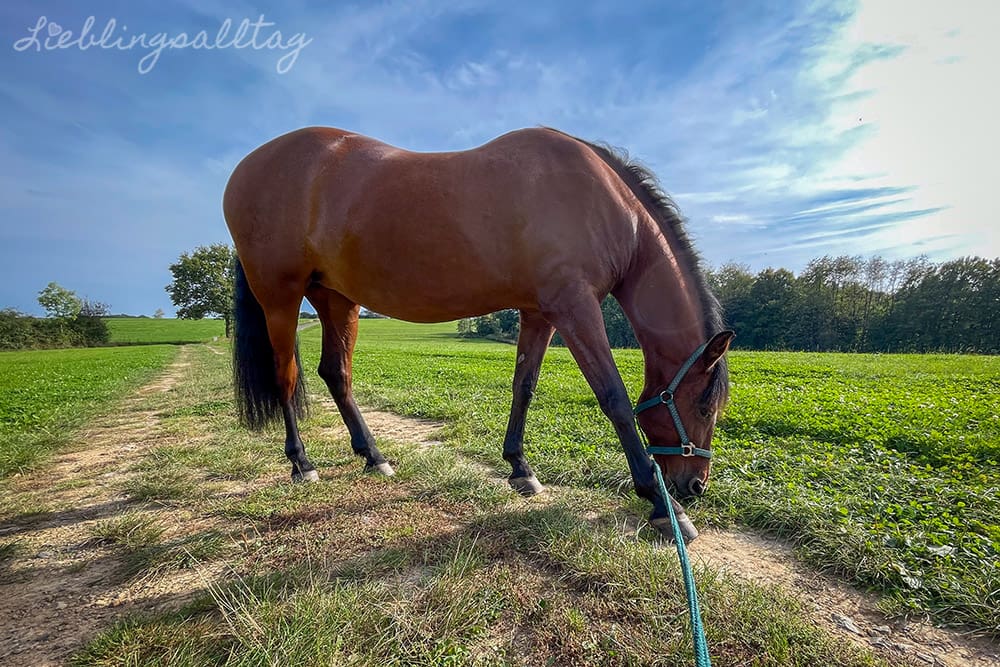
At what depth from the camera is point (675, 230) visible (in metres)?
2.84

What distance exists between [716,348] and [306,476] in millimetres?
3241

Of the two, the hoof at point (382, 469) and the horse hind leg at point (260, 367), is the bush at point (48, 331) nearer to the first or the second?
the horse hind leg at point (260, 367)

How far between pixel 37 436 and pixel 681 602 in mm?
7617

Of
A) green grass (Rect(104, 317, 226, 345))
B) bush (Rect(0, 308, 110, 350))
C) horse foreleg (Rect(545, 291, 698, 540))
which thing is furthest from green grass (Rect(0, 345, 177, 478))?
bush (Rect(0, 308, 110, 350))

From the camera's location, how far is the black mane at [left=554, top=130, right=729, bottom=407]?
2611mm

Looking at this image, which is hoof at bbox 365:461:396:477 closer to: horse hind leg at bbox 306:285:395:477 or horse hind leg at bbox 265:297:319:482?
horse hind leg at bbox 306:285:395:477

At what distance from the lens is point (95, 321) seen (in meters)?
50.6

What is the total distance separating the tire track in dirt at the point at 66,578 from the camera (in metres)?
1.62

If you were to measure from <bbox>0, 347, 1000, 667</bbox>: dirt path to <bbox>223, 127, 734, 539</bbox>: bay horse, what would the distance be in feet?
1.42

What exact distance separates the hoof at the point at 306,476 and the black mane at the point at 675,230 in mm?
3021

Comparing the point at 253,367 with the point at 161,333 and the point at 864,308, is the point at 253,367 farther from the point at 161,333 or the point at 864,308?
the point at 161,333

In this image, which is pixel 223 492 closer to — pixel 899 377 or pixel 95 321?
pixel 899 377

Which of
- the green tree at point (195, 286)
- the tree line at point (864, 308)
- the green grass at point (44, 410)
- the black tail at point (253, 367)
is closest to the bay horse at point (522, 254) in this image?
the black tail at point (253, 367)

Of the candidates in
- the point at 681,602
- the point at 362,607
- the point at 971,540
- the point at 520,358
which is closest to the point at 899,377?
the point at 971,540
